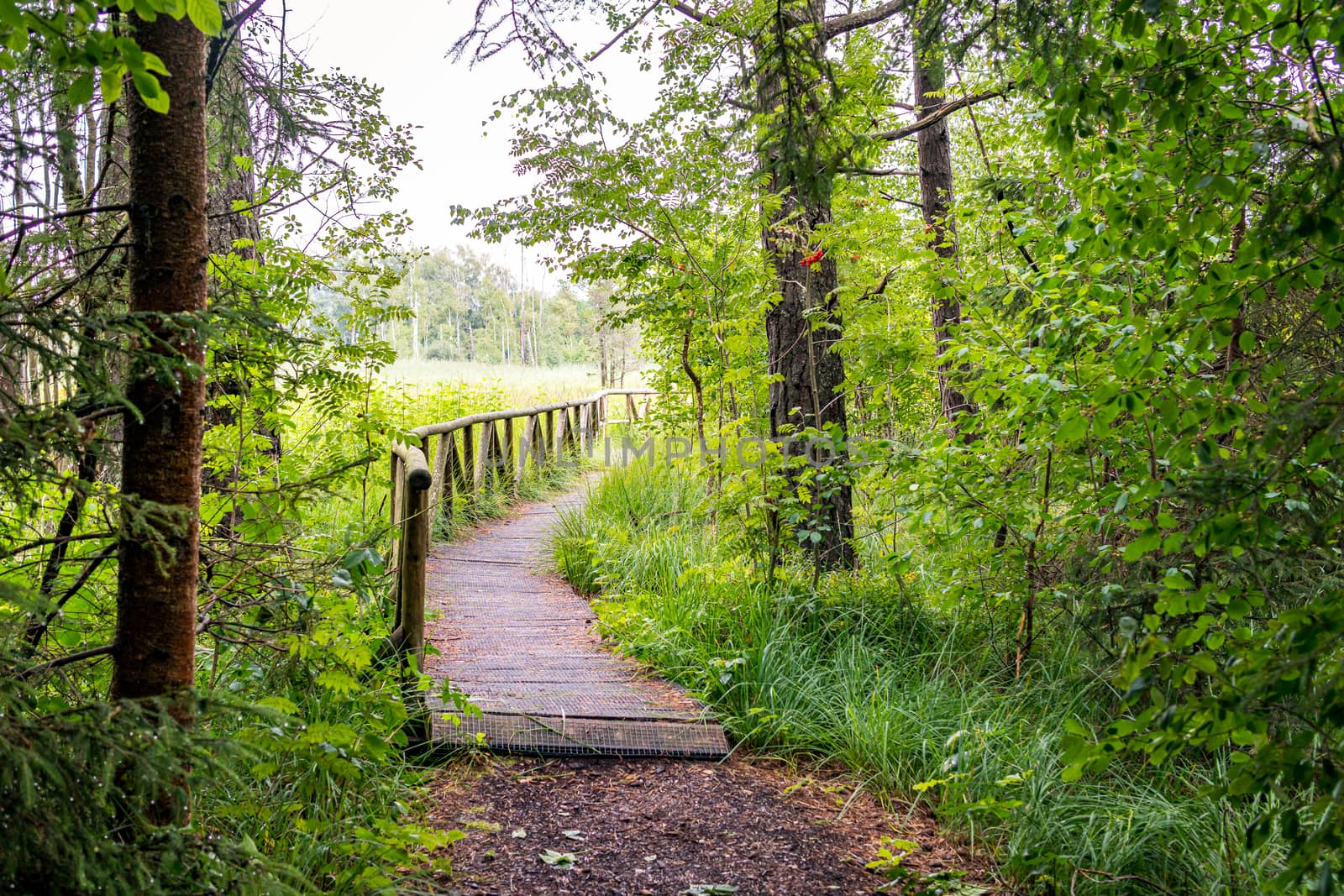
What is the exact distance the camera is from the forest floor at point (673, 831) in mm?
2723

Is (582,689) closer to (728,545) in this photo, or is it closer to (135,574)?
(728,545)

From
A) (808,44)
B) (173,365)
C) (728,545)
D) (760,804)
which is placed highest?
(808,44)

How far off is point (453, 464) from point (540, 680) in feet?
13.9

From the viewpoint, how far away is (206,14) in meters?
1.39

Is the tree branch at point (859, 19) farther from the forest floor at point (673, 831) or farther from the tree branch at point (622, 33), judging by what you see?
the forest floor at point (673, 831)

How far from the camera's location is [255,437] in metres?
3.79

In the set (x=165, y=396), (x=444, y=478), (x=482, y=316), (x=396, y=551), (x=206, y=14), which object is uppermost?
(x=482, y=316)

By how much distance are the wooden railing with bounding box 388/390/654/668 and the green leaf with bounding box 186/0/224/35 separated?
1.69 metres

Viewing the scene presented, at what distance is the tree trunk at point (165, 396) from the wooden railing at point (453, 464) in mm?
945

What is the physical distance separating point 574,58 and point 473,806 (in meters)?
3.31

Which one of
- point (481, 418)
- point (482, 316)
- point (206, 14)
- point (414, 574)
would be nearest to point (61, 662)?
point (206, 14)

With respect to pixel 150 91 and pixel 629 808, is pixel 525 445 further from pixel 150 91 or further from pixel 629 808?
pixel 150 91

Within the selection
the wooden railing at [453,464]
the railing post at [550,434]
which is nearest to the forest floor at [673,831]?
the wooden railing at [453,464]

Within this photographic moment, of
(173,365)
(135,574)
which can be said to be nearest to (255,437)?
(135,574)
